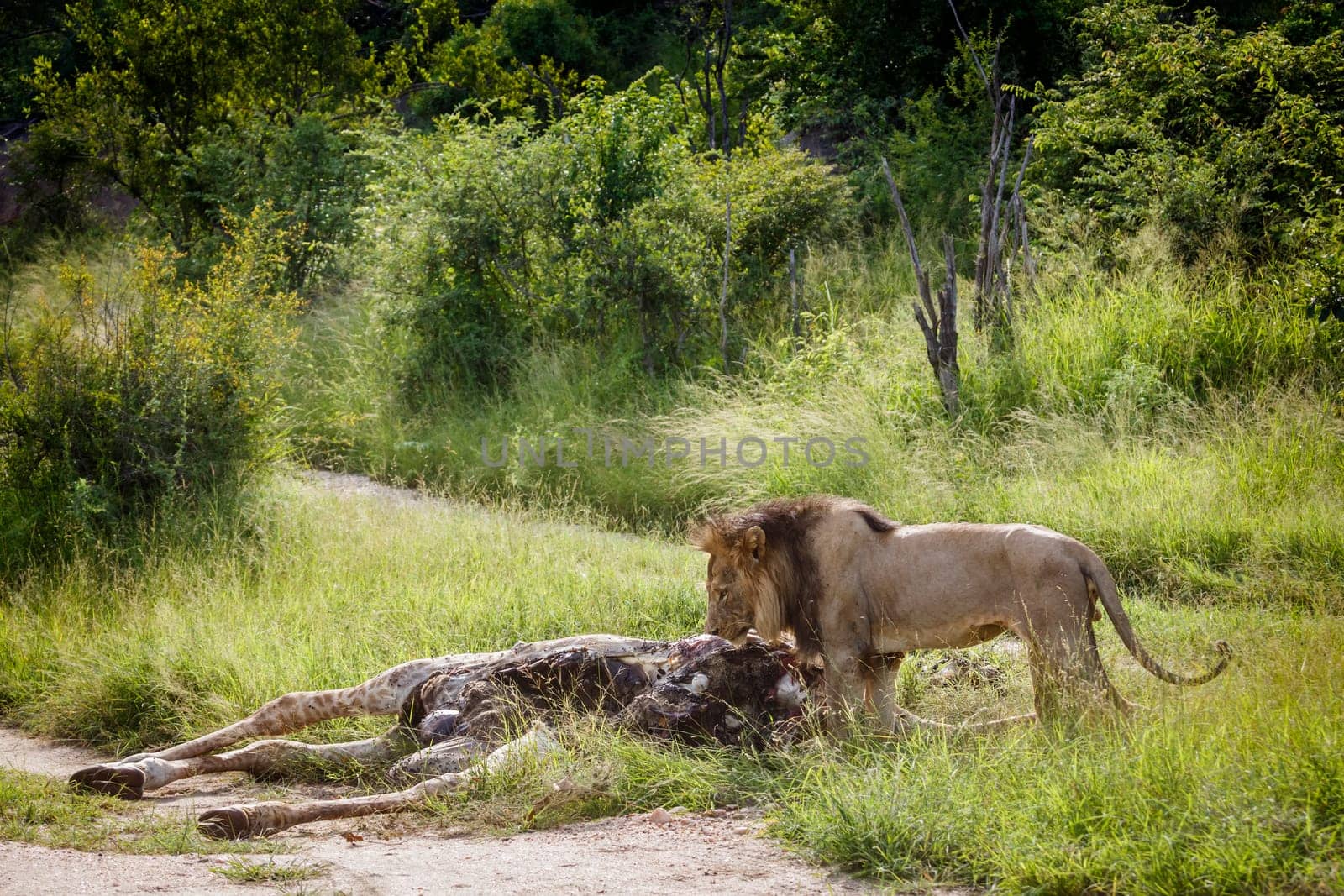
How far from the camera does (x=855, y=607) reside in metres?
5.15

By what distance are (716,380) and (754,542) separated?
304 inches

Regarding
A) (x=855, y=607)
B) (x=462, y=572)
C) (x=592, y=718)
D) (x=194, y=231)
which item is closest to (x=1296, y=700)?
(x=855, y=607)

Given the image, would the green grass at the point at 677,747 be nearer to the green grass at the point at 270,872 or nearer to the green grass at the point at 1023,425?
the green grass at the point at 270,872

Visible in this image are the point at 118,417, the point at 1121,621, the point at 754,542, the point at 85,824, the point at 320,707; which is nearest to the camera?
the point at 1121,621

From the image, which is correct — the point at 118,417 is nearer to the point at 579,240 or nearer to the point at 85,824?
the point at 85,824

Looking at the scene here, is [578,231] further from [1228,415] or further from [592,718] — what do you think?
[592,718]

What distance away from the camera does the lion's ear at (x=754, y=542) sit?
17.3ft

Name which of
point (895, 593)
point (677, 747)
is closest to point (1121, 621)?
point (895, 593)

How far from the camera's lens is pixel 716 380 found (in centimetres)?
1292

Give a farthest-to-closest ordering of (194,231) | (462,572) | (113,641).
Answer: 1. (194,231)
2. (462,572)
3. (113,641)

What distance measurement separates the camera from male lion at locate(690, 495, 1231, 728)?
4695 millimetres

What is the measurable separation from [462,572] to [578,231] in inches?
251

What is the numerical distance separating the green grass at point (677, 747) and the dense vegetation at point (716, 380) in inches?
0.9

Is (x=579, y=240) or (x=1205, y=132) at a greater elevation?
(x=1205, y=132)
